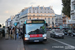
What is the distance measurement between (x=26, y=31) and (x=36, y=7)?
343 feet

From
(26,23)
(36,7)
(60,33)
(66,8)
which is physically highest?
(36,7)

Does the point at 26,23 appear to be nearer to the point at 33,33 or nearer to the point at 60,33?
the point at 33,33

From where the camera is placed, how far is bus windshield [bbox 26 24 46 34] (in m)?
16.0

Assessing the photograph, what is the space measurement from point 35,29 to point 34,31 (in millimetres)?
246

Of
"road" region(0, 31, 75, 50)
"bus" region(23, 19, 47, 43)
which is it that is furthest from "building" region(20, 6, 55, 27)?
"road" region(0, 31, 75, 50)

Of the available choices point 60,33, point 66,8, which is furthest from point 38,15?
point 60,33

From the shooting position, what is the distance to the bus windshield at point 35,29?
16031 millimetres

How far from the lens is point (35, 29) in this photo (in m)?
16.1

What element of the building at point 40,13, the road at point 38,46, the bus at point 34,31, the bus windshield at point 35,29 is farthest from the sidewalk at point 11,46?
the building at point 40,13

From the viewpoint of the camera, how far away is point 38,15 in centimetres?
11588

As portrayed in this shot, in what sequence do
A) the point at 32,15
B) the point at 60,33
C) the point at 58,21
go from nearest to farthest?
the point at 60,33, the point at 32,15, the point at 58,21

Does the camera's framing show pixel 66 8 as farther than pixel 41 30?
Yes

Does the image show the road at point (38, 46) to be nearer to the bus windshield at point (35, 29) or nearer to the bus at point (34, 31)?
the bus at point (34, 31)

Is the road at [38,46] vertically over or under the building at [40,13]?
under
